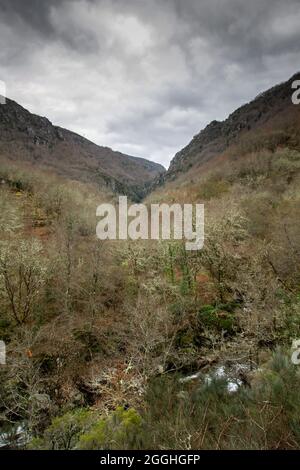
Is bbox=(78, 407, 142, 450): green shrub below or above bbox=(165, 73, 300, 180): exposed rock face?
below

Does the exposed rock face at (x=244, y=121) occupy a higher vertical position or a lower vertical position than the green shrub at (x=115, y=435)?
higher

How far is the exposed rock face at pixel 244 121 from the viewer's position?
14075cm

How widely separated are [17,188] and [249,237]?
163ft

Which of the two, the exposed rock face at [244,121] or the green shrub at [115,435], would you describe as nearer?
the green shrub at [115,435]

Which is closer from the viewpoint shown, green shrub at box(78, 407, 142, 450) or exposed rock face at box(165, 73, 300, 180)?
green shrub at box(78, 407, 142, 450)

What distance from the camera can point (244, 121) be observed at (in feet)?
506

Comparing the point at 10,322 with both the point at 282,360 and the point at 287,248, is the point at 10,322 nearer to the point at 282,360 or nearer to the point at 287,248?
the point at 282,360

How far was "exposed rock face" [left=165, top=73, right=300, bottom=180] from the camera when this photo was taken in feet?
462

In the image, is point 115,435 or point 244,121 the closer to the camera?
point 115,435

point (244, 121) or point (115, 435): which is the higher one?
point (244, 121)

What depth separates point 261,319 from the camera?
18922mm

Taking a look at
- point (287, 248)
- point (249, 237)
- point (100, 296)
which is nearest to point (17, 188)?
point (100, 296)
